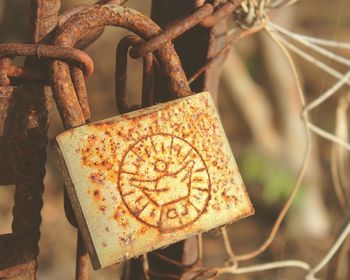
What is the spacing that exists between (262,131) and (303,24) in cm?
278

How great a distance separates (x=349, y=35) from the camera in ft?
18.9

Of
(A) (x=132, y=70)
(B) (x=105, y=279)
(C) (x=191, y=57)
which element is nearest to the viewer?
(C) (x=191, y=57)

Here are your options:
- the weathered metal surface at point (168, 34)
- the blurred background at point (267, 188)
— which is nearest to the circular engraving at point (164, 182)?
the weathered metal surface at point (168, 34)

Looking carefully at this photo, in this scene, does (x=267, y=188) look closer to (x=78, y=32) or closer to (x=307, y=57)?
(x=307, y=57)

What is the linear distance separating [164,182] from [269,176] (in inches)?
113

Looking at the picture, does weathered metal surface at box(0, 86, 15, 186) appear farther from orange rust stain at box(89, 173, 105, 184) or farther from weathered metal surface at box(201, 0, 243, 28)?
weathered metal surface at box(201, 0, 243, 28)

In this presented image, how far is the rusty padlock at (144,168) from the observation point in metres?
0.61

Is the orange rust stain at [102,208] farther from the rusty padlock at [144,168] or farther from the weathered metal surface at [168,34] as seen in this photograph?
the weathered metal surface at [168,34]

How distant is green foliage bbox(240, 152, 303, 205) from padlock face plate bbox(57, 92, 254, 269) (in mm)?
2735

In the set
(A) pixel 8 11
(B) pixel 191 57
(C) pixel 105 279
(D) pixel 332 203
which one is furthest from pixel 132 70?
(B) pixel 191 57

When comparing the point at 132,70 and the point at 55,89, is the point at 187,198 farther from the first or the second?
the point at 132,70

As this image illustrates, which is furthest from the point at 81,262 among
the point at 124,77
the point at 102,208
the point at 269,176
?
the point at 269,176

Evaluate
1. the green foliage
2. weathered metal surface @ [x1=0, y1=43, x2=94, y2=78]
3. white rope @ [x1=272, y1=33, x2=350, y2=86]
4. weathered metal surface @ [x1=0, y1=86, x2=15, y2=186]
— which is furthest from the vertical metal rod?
the green foliage

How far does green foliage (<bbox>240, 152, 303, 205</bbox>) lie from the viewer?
3.38m
